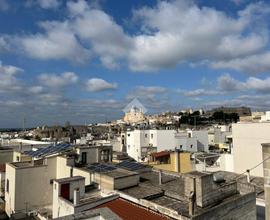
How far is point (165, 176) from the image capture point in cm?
2217

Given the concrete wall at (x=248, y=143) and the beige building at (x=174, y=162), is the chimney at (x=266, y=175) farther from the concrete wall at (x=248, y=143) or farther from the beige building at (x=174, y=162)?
the beige building at (x=174, y=162)

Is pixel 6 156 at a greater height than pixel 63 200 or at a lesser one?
greater

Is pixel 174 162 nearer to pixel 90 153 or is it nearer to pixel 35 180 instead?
pixel 90 153

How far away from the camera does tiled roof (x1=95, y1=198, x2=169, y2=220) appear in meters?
13.4

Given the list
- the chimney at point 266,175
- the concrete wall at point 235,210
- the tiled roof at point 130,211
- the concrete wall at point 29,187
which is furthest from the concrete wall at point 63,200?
the chimney at point 266,175

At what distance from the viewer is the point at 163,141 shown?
60.1 meters

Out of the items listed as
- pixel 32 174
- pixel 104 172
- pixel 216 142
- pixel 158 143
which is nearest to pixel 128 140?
pixel 158 143

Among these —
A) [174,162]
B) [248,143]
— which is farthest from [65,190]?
[174,162]

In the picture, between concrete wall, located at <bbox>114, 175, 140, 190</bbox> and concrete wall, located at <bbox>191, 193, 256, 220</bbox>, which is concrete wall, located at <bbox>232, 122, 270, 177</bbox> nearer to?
concrete wall, located at <bbox>191, 193, 256, 220</bbox>

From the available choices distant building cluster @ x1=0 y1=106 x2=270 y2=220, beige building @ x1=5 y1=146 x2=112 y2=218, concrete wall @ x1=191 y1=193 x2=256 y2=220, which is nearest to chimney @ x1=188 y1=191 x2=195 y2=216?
distant building cluster @ x1=0 y1=106 x2=270 y2=220

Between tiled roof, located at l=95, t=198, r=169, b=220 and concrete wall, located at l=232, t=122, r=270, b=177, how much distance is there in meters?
18.5

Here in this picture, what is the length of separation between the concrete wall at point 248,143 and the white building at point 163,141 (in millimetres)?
25999

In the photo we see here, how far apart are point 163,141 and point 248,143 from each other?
96.9ft

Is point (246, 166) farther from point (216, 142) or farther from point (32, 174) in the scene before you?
point (216, 142)
